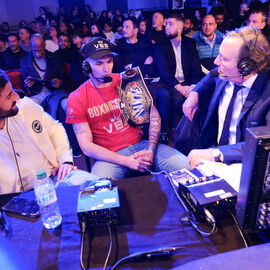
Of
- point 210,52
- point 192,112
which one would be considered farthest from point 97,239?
point 210,52

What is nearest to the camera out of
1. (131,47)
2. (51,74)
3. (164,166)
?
(164,166)

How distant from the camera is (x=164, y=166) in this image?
5.43 ft

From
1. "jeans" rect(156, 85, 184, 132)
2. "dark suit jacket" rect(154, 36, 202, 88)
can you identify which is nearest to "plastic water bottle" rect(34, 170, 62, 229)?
"jeans" rect(156, 85, 184, 132)

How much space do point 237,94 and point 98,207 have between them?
46.4 inches

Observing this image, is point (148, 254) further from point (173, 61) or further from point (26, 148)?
point (173, 61)

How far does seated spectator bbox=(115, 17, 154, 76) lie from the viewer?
12.8ft

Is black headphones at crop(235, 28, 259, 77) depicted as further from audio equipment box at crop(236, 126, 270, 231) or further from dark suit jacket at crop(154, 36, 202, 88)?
dark suit jacket at crop(154, 36, 202, 88)

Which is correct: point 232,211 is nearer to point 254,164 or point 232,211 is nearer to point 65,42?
point 254,164

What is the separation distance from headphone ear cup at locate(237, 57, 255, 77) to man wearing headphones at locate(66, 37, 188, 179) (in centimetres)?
64

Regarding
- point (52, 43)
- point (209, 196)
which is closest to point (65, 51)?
point (52, 43)

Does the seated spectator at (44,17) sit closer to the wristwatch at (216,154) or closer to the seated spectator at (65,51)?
the seated spectator at (65,51)

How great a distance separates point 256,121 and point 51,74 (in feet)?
9.97

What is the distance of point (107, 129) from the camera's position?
1.81 metres

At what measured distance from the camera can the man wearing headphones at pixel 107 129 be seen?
167cm
